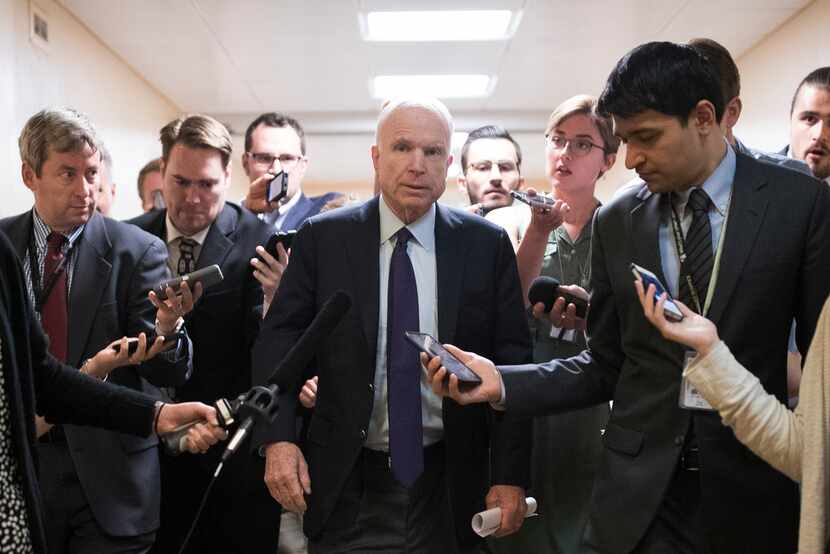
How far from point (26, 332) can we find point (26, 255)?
97 cm

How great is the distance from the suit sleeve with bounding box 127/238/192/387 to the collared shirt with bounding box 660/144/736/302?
1438 mm

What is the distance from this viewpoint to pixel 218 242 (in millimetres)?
3107

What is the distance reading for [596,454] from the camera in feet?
8.95

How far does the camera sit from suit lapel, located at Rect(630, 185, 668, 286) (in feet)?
6.03

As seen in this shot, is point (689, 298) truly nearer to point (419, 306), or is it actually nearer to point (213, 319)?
point (419, 306)

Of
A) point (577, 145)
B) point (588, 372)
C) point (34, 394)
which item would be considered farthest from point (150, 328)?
point (577, 145)

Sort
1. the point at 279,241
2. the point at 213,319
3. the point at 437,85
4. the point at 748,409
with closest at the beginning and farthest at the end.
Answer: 1. the point at 748,409
2. the point at 279,241
3. the point at 213,319
4. the point at 437,85

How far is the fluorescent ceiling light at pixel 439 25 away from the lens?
577 cm

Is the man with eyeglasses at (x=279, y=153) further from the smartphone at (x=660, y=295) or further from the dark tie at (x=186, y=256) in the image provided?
the smartphone at (x=660, y=295)

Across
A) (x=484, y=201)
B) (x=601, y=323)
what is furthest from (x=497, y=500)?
(x=484, y=201)

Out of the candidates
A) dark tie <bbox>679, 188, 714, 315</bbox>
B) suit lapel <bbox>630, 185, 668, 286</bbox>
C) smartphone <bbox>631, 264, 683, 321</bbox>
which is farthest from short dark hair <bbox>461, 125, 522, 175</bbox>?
smartphone <bbox>631, 264, 683, 321</bbox>

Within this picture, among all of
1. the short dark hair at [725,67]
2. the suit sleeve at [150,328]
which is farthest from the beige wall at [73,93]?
the short dark hair at [725,67]

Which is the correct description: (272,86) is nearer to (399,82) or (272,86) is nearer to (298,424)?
(399,82)

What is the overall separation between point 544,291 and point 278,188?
3.77 feet
